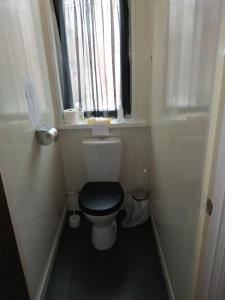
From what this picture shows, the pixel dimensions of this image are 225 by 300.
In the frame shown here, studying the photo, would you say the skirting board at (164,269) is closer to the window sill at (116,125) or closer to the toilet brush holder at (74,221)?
the toilet brush holder at (74,221)

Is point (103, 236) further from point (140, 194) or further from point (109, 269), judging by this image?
point (140, 194)

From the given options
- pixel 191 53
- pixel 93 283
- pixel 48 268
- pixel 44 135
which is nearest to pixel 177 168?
pixel 191 53

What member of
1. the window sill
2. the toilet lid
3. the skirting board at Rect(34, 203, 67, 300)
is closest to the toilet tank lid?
the window sill

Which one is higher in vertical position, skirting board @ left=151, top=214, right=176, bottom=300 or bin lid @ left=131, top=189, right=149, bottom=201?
bin lid @ left=131, top=189, right=149, bottom=201

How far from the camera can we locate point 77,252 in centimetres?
183

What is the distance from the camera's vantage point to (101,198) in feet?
5.56

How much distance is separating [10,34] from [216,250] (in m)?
1.34

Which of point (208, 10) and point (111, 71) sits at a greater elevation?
point (208, 10)

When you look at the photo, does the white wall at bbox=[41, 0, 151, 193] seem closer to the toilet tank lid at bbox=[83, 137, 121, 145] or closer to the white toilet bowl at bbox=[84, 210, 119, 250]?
the toilet tank lid at bbox=[83, 137, 121, 145]

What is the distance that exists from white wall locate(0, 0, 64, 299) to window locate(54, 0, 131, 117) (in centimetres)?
27

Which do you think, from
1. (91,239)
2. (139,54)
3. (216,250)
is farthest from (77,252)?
(139,54)

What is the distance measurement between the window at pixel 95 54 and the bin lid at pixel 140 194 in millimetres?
761

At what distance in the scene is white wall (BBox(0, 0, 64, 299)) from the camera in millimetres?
1057

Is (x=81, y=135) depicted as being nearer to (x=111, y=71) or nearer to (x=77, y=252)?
(x=111, y=71)
